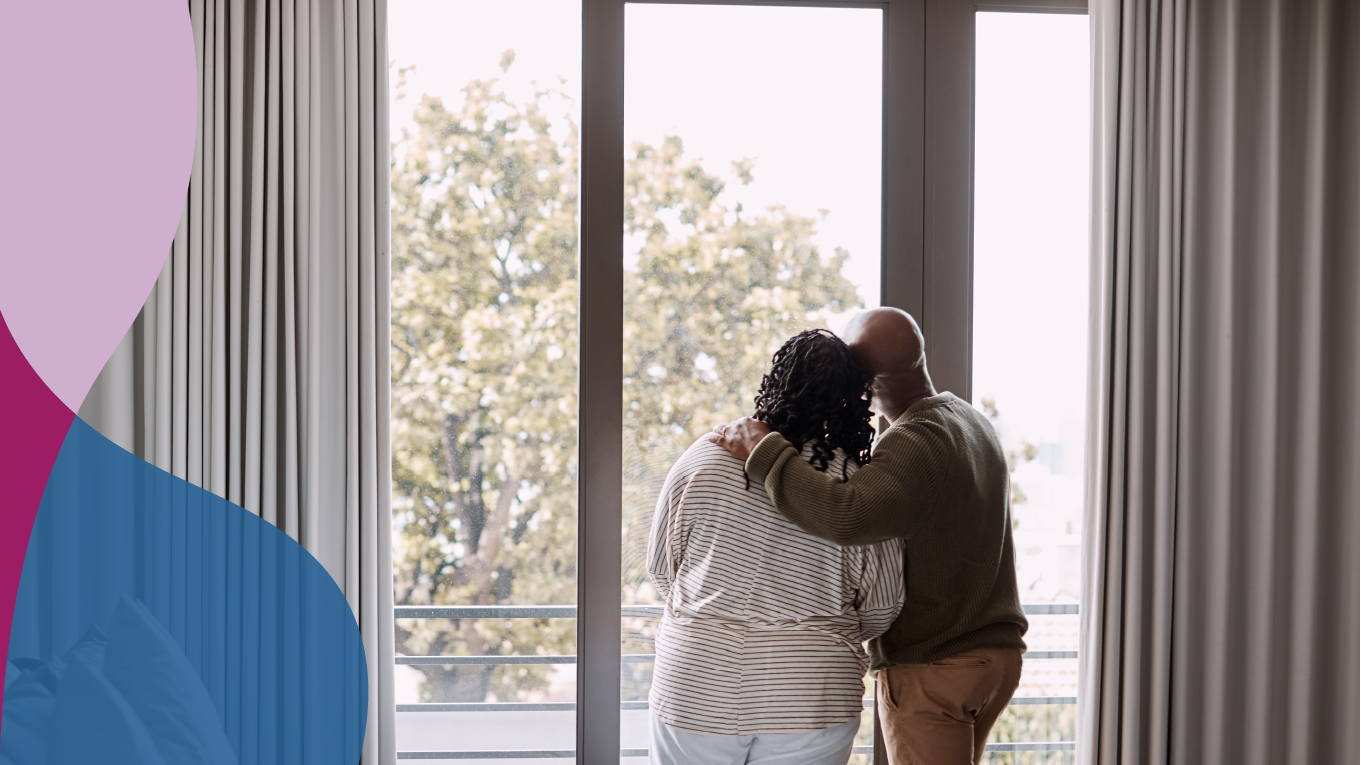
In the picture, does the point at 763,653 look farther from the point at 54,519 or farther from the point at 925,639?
the point at 54,519

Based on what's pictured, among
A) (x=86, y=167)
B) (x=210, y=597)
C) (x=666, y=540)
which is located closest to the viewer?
(x=666, y=540)

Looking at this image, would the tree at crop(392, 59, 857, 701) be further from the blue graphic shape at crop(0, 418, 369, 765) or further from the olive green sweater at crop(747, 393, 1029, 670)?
the olive green sweater at crop(747, 393, 1029, 670)

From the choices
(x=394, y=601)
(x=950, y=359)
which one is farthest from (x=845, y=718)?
(x=394, y=601)

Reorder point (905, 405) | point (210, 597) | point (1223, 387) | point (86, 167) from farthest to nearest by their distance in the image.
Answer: point (1223, 387)
point (210, 597)
point (86, 167)
point (905, 405)

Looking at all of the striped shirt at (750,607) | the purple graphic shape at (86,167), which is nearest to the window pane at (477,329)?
the purple graphic shape at (86,167)

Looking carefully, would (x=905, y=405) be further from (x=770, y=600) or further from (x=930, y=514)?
(x=770, y=600)

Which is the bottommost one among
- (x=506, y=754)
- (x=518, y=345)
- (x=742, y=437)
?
(x=506, y=754)

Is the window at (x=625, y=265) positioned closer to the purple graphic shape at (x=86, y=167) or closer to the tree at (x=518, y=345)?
the tree at (x=518, y=345)

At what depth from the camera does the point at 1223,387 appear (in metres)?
2.10

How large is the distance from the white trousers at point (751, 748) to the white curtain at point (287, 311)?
769 millimetres

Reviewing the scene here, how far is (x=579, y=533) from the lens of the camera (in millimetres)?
2148

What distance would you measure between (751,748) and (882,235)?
1.21 meters

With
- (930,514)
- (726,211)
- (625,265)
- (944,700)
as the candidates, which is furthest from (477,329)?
(944,700)

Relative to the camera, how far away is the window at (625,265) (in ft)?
7.04
